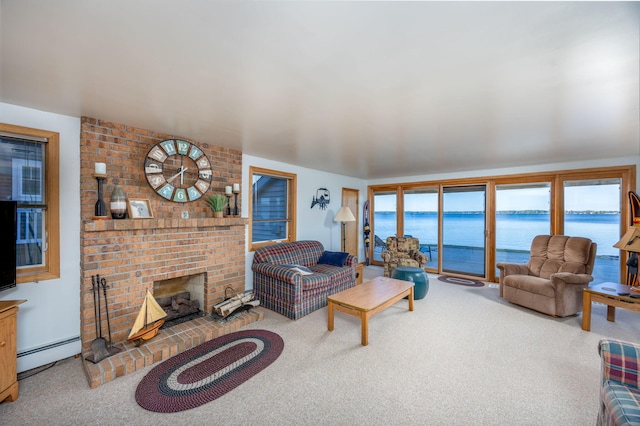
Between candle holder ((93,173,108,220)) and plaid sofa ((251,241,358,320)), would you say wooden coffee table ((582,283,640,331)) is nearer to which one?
plaid sofa ((251,241,358,320))

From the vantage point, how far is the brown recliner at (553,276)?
10.8ft

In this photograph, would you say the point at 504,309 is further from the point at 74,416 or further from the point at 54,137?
the point at 54,137

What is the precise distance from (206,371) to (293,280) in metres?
1.34

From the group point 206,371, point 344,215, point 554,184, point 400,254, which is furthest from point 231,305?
point 554,184

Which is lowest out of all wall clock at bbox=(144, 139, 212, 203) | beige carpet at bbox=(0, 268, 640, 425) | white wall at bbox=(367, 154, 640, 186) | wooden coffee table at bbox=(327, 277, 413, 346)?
beige carpet at bbox=(0, 268, 640, 425)

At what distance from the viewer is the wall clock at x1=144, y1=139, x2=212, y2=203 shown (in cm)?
291

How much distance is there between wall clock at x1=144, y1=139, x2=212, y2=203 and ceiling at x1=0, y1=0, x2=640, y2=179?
256 millimetres

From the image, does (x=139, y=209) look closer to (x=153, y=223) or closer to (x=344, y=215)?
(x=153, y=223)

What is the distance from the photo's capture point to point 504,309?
12.0ft

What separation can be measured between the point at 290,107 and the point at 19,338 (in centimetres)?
310

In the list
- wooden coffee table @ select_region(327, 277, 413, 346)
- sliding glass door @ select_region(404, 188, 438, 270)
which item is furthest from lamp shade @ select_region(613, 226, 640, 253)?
sliding glass door @ select_region(404, 188, 438, 270)

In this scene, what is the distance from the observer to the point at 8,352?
1841 mm

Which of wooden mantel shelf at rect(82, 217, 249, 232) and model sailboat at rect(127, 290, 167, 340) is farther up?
wooden mantel shelf at rect(82, 217, 249, 232)

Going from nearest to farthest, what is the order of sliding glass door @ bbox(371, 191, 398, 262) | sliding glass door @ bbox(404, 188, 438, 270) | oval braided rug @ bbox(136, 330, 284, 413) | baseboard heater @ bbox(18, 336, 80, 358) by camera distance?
oval braided rug @ bbox(136, 330, 284, 413) → baseboard heater @ bbox(18, 336, 80, 358) → sliding glass door @ bbox(404, 188, 438, 270) → sliding glass door @ bbox(371, 191, 398, 262)
